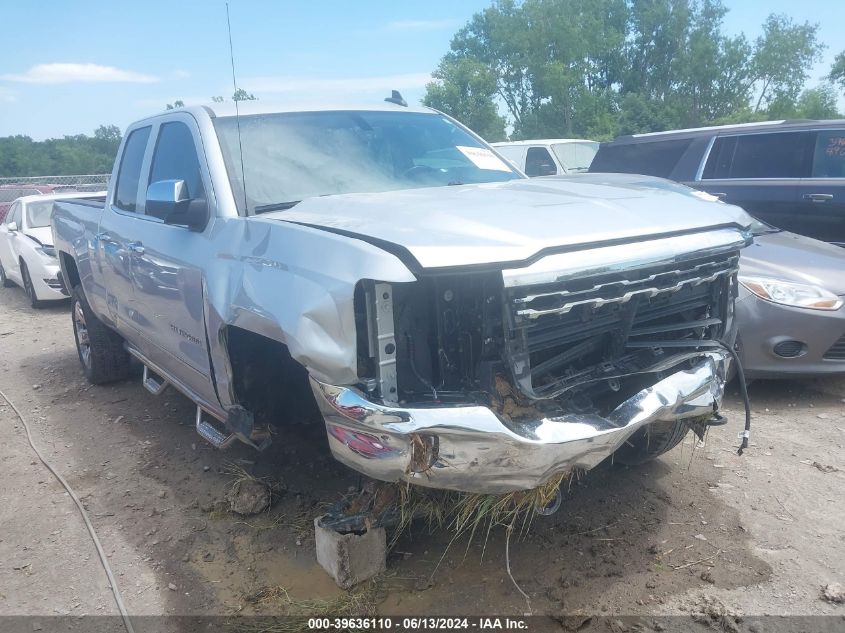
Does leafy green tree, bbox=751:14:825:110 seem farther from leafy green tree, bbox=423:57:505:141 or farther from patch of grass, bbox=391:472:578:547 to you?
patch of grass, bbox=391:472:578:547

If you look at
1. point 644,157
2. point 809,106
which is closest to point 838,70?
point 809,106

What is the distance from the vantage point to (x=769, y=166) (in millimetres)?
7320

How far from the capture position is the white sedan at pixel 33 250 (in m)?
9.34

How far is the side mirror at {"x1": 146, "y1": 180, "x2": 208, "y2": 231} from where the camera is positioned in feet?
10.6

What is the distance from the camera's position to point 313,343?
2434mm

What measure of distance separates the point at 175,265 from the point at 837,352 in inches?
165

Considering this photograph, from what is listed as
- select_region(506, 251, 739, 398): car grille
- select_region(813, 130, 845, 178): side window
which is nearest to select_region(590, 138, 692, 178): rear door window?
select_region(813, 130, 845, 178): side window

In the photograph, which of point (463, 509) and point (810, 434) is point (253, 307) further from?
point (810, 434)

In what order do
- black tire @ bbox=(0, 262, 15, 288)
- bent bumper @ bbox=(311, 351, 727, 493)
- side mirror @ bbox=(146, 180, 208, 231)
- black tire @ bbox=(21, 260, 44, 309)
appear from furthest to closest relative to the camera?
black tire @ bbox=(0, 262, 15, 288), black tire @ bbox=(21, 260, 44, 309), side mirror @ bbox=(146, 180, 208, 231), bent bumper @ bbox=(311, 351, 727, 493)

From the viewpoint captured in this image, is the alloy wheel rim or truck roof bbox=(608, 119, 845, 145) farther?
truck roof bbox=(608, 119, 845, 145)

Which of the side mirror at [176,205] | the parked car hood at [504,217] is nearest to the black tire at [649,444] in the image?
the parked car hood at [504,217]

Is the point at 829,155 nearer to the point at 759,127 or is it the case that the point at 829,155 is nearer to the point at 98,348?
the point at 759,127

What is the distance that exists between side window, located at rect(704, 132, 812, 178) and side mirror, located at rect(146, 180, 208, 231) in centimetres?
615

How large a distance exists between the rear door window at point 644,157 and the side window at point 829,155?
4.36 ft
